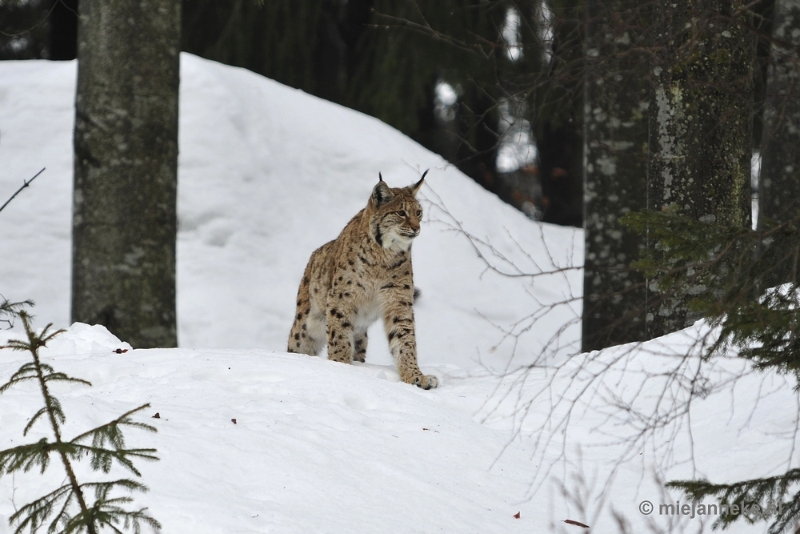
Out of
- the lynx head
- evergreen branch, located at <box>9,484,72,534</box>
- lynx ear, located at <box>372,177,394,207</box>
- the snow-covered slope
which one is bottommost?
evergreen branch, located at <box>9,484,72,534</box>

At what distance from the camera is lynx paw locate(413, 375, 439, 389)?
5969 mm

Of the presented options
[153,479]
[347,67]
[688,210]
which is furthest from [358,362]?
[347,67]

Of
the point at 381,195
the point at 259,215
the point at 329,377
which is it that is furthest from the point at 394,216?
the point at 259,215

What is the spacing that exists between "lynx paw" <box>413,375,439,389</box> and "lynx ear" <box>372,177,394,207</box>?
4.00 ft

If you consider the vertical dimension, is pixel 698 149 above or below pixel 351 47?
below

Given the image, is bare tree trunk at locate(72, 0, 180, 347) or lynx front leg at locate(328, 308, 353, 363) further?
bare tree trunk at locate(72, 0, 180, 347)

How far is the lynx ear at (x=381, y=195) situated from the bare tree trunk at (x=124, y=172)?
1562 millimetres

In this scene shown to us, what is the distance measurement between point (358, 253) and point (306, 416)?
2021 millimetres

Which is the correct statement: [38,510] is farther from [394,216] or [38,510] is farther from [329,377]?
[394,216]

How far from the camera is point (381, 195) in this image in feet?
20.8

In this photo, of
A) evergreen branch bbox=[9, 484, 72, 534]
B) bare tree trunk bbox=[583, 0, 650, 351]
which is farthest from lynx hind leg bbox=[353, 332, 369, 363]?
evergreen branch bbox=[9, 484, 72, 534]

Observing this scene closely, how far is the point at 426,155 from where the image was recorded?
11031mm

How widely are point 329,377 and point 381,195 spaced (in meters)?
1.54

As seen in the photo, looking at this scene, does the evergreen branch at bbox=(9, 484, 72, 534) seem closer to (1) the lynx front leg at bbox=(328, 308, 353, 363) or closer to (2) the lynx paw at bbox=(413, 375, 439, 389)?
(2) the lynx paw at bbox=(413, 375, 439, 389)
